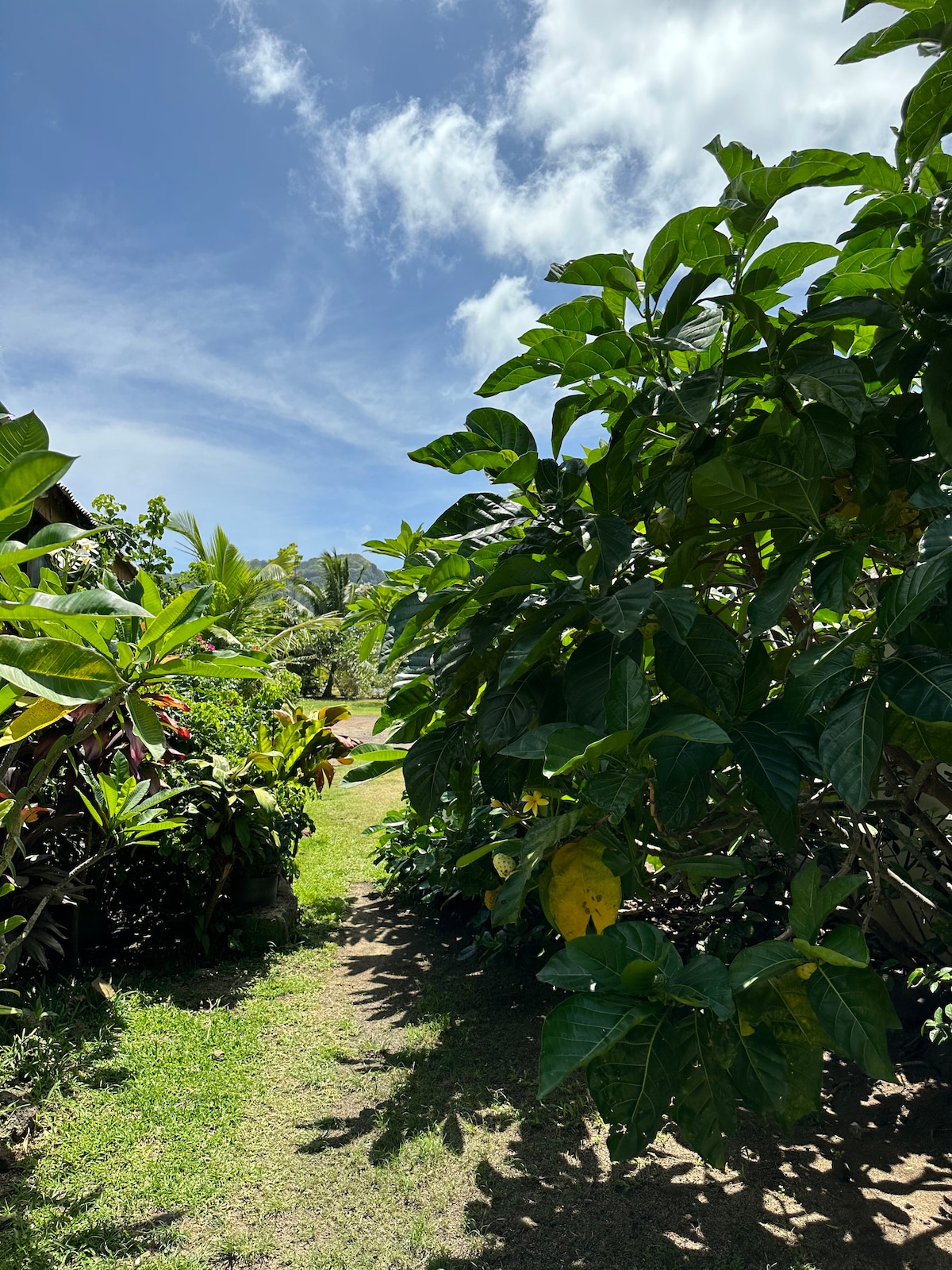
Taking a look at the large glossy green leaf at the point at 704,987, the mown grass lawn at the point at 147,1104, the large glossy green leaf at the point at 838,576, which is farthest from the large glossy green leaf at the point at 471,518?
the mown grass lawn at the point at 147,1104

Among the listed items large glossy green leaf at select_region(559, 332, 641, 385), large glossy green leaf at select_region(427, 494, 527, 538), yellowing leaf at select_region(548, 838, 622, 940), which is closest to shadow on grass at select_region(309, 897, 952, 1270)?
yellowing leaf at select_region(548, 838, 622, 940)

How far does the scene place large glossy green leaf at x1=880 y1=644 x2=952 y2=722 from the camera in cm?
77

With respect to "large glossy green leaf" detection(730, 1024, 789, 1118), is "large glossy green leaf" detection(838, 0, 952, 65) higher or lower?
higher

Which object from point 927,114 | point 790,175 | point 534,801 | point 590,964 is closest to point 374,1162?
point 534,801

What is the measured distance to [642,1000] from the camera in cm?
75

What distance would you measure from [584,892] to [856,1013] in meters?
0.38

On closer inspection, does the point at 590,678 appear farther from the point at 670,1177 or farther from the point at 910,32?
the point at 670,1177

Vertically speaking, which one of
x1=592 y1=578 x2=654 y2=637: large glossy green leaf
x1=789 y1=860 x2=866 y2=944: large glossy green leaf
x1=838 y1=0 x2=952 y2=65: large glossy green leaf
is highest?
x1=838 y1=0 x2=952 y2=65: large glossy green leaf

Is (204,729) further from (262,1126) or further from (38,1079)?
(262,1126)

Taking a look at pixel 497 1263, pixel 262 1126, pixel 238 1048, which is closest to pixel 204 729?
pixel 238 1048

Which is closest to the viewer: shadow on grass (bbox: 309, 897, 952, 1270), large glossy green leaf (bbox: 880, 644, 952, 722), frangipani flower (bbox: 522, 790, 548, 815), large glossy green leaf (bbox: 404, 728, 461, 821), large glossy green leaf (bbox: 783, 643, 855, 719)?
large glossy green leaf (bbox: 880, 644, 952, 722)

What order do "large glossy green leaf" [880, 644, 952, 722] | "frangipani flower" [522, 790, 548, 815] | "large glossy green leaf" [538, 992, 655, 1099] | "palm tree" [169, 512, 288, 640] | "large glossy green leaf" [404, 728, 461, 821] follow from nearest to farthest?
"large glossy green leaf" [538, 992, 655, 1099]
"large glossy green leaf" [880, 644, 952, 722]
"large glossy green leaf" [404, 728, 461, 821]
"frangipani flower" [522, 790, 548, 815]
"palm tree" [169, 512, 288, 640]

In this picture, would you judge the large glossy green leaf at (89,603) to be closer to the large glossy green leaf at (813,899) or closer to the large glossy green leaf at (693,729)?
the large glossy green leaf at (693,729)

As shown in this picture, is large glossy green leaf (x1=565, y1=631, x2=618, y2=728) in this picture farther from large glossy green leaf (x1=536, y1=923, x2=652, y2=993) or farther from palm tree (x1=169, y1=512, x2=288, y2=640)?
palm tree (x1=169, y1=512, x2=288, y2=640)
